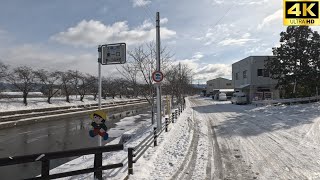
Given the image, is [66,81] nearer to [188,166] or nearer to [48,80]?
[48,80]

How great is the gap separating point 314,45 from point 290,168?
29.4 metres

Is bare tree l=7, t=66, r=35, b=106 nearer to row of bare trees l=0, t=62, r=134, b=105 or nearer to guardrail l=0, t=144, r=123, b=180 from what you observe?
row of bare trees l=0, t=62, r=134, b=105

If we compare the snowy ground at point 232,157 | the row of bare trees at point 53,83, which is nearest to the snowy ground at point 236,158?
the snowy ground at point 232,157

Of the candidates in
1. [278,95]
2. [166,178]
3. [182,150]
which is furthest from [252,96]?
[166,178]

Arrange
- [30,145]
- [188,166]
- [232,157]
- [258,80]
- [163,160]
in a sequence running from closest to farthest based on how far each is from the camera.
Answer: [188,166] < [163,160] < [232,157] < [30,145] < [258,80]

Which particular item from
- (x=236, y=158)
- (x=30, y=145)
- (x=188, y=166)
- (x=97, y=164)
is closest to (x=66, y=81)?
(x=30, y=145)

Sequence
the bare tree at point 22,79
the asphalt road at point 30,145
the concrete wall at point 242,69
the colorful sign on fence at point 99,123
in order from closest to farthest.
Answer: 1. the colorful sign on fence at point 99,123
2. the asphalt road at point 30,145
3. the bare tree at point 22,79
4. the concrete wall at point 242,69

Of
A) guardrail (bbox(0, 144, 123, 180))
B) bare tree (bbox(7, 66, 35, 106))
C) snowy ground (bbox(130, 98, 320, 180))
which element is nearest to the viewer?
guardrail (bbox(0, 144, 123, 180))

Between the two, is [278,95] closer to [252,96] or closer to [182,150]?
[252,96]

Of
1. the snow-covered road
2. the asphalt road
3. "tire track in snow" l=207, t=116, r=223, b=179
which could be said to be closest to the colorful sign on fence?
the snow-covered road

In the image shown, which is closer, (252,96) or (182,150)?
(182,150)

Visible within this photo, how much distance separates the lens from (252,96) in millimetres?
48219

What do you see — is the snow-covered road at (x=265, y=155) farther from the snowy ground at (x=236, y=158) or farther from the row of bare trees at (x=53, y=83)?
the row of bare trees at (x=53, y=83)

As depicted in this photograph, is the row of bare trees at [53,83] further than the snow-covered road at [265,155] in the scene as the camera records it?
Yes
